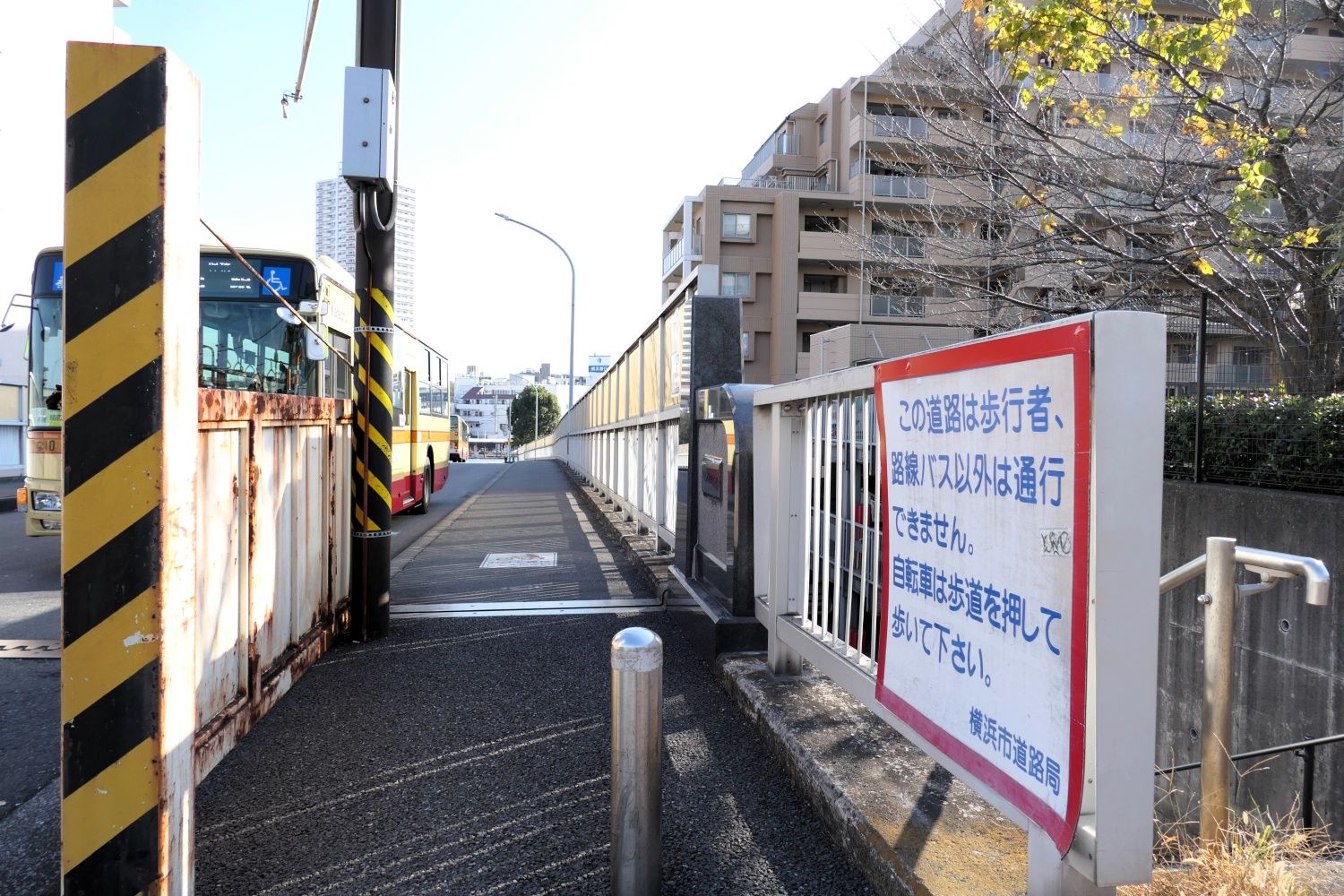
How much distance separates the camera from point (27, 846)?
3016 millimetres

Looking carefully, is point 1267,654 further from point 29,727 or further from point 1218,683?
point 29,727

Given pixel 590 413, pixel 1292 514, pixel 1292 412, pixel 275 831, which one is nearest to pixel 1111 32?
pixel 1292 412

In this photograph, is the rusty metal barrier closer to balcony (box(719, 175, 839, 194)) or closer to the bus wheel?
the bus wheel

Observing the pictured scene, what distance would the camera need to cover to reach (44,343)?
845cm

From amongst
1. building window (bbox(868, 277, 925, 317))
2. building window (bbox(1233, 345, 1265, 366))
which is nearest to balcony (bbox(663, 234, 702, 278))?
building window (bbox(868, 277, 925, 317))

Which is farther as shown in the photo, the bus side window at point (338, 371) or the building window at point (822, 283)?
the building window at point (822, 283)

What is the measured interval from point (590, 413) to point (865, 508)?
16.3 m

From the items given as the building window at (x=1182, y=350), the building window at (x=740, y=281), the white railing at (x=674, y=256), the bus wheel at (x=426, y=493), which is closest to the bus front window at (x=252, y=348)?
the bus wheel at (x=426, y=493)

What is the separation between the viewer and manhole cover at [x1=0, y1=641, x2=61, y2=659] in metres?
5.36

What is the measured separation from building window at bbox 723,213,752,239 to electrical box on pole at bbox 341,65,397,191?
37.8 meters

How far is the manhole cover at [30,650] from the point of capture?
17.6ft

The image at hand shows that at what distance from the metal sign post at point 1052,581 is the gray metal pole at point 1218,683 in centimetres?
88

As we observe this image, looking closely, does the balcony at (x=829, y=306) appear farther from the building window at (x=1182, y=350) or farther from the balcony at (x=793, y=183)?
the building window at (x=1182, y=350)

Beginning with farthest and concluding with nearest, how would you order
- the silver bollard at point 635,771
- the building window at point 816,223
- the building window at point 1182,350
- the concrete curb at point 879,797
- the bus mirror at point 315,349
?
the building window at point 816,223
the building window at point 1182,350
the bus mirror at point 315,349
the silver bollard at point 635,771
the concrete curb at point 879,797
